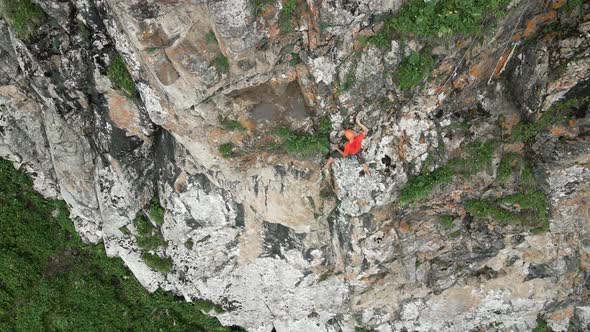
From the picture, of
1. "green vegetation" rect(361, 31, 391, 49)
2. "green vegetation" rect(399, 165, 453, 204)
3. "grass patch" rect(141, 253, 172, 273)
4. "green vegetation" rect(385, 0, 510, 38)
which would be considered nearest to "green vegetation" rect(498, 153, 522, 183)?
"green vegetation" rect(399, 165, 453, 204)

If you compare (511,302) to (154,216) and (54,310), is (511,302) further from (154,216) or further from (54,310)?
(54,310)

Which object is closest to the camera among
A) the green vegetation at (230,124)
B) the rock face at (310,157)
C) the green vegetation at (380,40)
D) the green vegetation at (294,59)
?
the green vegetation at (380,40)

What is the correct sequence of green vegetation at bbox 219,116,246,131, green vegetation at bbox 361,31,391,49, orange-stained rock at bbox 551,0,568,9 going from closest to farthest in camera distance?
1. green vegetation at bbox 361,31,391,49
2. orange-stained rock at bbox 551,0,568,9
3. green vegetation at bbox 219,116,246,131

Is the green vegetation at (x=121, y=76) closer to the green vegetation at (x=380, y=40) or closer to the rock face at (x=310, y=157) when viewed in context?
the rock face at (x=310, y=157)

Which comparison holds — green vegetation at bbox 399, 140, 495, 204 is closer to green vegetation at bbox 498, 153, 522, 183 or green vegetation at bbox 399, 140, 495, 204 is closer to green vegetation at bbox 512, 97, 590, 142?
green vegetation at bbox 498, 153, 522, 183

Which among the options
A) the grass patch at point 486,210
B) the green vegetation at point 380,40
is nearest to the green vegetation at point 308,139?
the green vegetation at point 380,40

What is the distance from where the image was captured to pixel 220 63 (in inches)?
376

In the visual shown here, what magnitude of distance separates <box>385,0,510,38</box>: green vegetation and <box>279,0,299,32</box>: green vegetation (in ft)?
6.25

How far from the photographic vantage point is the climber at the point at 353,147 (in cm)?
1048

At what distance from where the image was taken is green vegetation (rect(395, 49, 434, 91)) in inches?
379

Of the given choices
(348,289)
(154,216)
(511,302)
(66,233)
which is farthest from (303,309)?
(66,233)

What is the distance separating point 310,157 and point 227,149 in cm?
196

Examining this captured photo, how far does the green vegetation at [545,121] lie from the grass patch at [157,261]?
10.7 meters

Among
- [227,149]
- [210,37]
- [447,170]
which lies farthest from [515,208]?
[210,37]
